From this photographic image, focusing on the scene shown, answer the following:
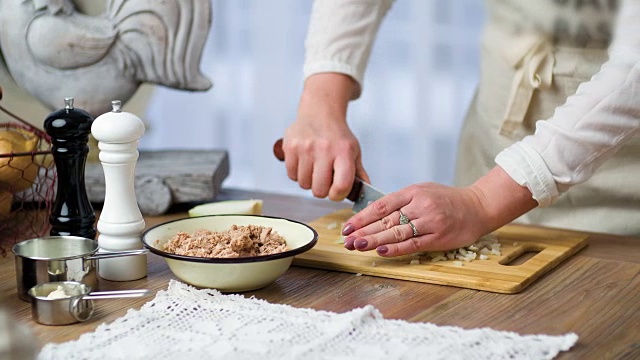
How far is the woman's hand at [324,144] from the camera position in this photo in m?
1.51

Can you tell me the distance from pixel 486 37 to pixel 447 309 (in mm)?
788

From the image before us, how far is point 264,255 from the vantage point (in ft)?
3.84

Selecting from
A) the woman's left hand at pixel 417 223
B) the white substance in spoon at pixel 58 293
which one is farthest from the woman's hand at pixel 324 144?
the white substance in spoon at pixel 58 293

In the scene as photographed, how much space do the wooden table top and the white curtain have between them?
1.70 meters

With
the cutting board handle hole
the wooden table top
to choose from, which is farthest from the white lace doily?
the cutting board handle hole

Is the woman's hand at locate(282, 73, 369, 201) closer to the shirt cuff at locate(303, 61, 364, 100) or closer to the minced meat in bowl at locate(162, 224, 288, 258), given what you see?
the shirt cuff at locate(303, 61, 364, 100)

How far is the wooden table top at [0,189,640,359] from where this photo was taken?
1083 mm

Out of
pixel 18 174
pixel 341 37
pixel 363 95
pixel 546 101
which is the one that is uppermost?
pixel 341 37

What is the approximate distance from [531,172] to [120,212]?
23.9 inches

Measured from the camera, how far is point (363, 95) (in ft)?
10.9

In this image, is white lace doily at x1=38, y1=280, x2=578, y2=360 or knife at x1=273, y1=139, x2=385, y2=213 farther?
knife at x1=273, y1=139, x2=385, y2=213

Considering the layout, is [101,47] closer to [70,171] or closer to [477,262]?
[70,171]

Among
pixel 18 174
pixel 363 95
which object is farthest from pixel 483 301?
pixel 363 95

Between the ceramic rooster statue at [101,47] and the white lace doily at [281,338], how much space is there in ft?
2.26
